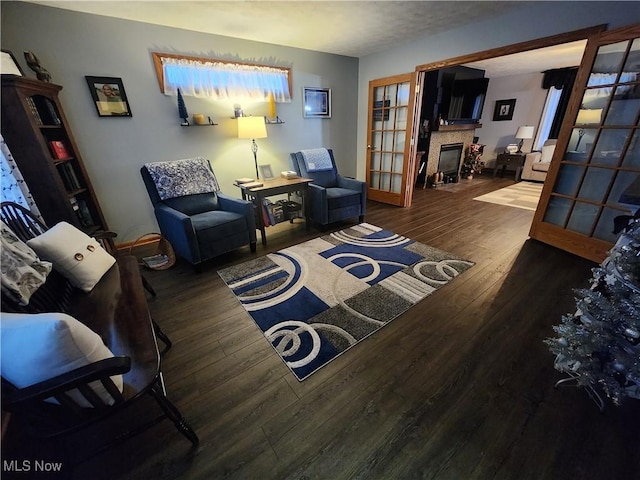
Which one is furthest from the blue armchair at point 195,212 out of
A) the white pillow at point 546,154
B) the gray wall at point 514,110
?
the gray wall at point 514,110

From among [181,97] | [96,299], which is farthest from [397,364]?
[181,97]

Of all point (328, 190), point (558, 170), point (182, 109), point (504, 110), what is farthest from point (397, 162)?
point (504, 110)

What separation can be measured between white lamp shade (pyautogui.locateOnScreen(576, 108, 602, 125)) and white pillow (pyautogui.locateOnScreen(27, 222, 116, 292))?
3998 mm

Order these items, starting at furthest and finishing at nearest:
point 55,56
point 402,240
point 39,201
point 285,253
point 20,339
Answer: point 402,240 → point 285,253 → point 55,56 → point 39,201 → point 20,339

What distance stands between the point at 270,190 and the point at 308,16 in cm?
176

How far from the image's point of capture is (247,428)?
1206 mm

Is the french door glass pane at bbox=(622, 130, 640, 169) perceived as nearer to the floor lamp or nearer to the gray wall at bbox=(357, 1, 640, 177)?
the gray wall at bbox=(357, 1, 640, 177)

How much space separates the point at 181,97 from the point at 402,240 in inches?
118

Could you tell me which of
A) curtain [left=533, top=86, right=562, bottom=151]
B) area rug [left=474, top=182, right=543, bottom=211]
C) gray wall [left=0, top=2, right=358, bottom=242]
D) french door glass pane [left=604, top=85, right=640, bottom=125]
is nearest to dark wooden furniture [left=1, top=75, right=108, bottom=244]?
gray wall [left=0, top=2, right=358, bottom=242]

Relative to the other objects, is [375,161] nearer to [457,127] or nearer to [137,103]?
[457,127]

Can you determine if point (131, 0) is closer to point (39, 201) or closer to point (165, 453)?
point (39, 201)

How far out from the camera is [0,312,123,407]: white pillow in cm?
75

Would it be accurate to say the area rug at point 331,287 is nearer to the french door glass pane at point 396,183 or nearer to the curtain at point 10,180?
the french door glass pane at point 396,183

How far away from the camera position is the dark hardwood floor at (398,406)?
1.07 metres
